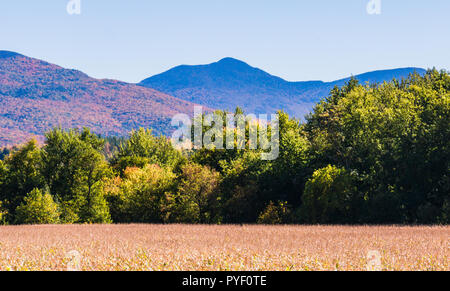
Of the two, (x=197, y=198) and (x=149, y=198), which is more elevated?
(x=197, y=198)

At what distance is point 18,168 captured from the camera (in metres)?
51.8

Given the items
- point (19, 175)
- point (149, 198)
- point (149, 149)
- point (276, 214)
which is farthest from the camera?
point (149, 149)

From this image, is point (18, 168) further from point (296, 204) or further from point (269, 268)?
point (269, 268)

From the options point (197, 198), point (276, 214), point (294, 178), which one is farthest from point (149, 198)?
point (294, 178)

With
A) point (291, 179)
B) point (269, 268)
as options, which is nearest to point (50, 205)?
point (291, 179)

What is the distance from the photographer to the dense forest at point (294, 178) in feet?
112

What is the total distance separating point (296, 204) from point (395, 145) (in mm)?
8936

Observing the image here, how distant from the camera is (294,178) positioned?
1597 inches

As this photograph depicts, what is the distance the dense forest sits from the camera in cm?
3428

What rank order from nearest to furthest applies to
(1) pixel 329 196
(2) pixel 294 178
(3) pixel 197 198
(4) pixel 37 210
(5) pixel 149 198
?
(1) pixel 329 196 → (2) pixel 294 178 → (3) pixel 197 198 → (5) pixel 149 198 → (4) pixel 37 210

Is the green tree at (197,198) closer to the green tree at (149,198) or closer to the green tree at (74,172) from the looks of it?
the green tree at (149,198)

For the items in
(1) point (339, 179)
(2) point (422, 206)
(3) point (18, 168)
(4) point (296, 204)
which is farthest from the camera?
(3) point (18, 168)

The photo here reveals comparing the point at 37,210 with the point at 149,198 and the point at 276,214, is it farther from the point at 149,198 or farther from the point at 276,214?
the point at 276,214

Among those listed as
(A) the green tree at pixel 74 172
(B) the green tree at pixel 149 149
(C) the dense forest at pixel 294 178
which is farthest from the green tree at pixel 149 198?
(B) the green tree at pixel 149 149
